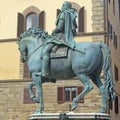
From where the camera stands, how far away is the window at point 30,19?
1347 inches

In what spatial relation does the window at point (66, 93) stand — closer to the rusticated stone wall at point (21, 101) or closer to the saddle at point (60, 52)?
the rusticated stone wall at point (21, 101)

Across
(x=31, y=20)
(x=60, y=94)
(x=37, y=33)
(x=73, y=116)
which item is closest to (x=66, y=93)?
(x=60, y=94)

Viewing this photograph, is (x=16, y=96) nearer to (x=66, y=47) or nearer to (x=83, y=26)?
(x=83, y=26)

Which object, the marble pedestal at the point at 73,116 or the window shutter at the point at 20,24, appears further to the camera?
the window shutter at the point at 20,24

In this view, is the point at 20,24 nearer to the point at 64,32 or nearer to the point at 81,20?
the point at 81,20

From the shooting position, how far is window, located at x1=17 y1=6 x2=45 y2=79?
3420 centimetres

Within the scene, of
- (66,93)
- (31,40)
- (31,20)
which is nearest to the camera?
(31,40)

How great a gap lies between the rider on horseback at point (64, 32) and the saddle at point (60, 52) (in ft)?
0.39

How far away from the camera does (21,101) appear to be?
109 feet

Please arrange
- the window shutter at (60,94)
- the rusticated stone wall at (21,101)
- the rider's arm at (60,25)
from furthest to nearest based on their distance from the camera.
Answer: the window shutter at (60,94), the rusticated stone wall at (21,101), the rider's arm at (60,25)

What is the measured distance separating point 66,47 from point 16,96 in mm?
21649

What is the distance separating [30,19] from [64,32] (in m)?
22.3

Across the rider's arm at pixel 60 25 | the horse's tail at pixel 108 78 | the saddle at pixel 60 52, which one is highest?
the rider's arm at pixel 60 25

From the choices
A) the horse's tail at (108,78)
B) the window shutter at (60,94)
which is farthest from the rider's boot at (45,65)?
the window shutter at (60,94)
